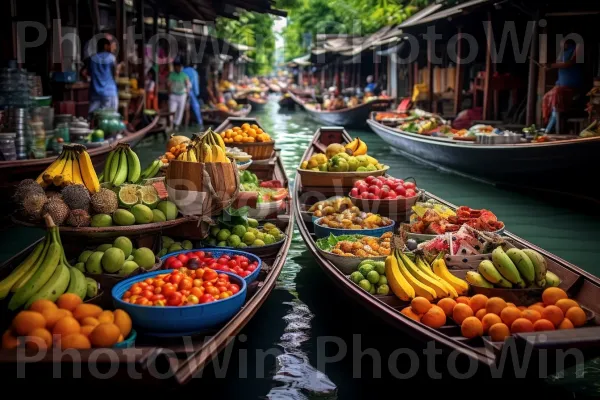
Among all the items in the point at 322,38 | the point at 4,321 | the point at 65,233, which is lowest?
the point at 4,321

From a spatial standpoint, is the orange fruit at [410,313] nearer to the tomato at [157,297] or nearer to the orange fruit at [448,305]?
the orange fruit at [448,305]

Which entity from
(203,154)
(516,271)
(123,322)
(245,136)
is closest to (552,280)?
(516,271)

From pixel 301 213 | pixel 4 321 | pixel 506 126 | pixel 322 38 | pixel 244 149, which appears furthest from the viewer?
pixel 322 38

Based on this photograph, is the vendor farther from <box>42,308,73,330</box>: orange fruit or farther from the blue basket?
<box>42,308,73,330</box>: orange fruit

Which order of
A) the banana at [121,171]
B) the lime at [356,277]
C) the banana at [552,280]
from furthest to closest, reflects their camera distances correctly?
1. the banana at [121,171]
2. the lime at [356,277]
3. the banana at [552,280]

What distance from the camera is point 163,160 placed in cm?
567

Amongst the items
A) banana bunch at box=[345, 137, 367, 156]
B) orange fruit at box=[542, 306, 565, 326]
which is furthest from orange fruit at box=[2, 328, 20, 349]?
banana bunch at box=[345, 137, 367, 156]

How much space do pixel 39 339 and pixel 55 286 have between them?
A: 15.2 inches

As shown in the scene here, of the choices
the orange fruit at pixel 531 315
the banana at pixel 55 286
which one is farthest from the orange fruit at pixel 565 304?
the banana at pixel 55 286

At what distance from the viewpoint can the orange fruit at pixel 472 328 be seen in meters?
3.36

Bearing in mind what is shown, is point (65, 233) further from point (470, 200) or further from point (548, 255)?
point (470, 200)

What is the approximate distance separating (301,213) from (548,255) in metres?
2.38

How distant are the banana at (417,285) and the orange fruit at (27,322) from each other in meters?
Result: 2.09

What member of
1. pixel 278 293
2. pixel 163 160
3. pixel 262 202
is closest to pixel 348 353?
pixel 278 293
